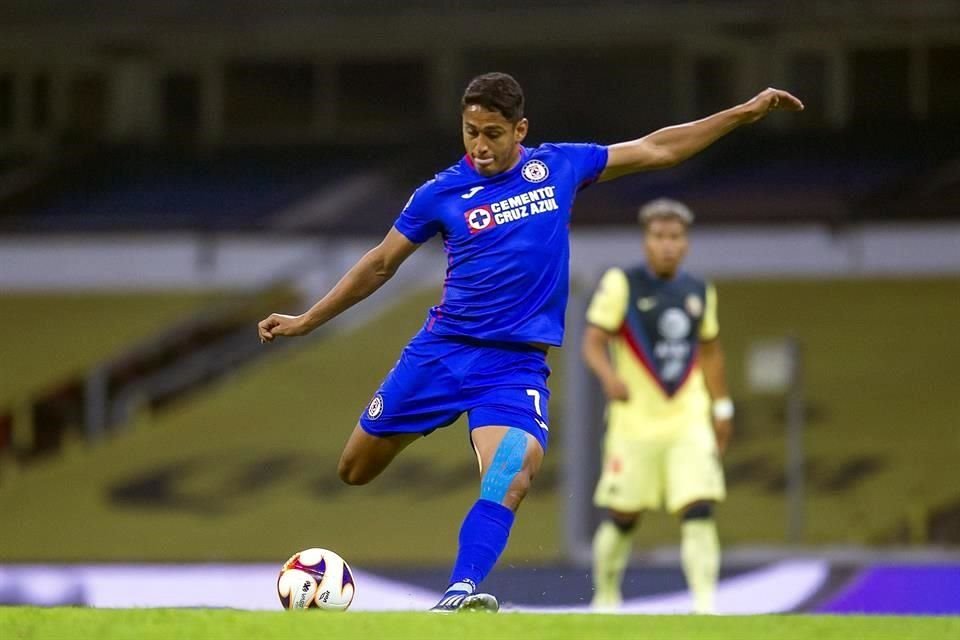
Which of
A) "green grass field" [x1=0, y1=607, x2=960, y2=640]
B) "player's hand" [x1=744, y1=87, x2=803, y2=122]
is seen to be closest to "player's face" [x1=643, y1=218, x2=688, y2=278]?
"player's hand" [x1=744, y1=87, x2=803, y2=122]

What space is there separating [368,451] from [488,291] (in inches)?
26.9

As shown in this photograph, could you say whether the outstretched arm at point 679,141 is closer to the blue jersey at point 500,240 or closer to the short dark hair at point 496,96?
the blue jersey at point 500,240

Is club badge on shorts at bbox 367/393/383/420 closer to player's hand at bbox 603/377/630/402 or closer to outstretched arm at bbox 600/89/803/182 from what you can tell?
outstretched arm at bbox 600/89/803/182

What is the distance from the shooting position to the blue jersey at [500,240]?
20.4ft

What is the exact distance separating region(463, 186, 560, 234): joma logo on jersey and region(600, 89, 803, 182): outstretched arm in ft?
1.15

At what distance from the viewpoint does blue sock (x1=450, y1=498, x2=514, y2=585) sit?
5863 millimetres

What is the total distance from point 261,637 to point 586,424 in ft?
21.3

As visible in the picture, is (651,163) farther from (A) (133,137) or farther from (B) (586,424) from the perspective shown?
(A) (133,137)

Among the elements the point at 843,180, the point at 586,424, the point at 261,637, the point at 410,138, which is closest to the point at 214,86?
the point at 410,138

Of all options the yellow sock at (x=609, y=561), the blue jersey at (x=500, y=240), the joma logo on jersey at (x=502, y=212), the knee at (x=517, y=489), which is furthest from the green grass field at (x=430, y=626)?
the yellow sock at (x=609, y=561)

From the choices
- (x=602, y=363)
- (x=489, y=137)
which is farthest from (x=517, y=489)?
(x=602, y=363)

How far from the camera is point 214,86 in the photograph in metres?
22.1

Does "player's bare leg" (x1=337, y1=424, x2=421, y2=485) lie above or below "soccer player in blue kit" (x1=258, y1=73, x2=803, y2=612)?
below

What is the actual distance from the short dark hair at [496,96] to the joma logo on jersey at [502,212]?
262 mm
